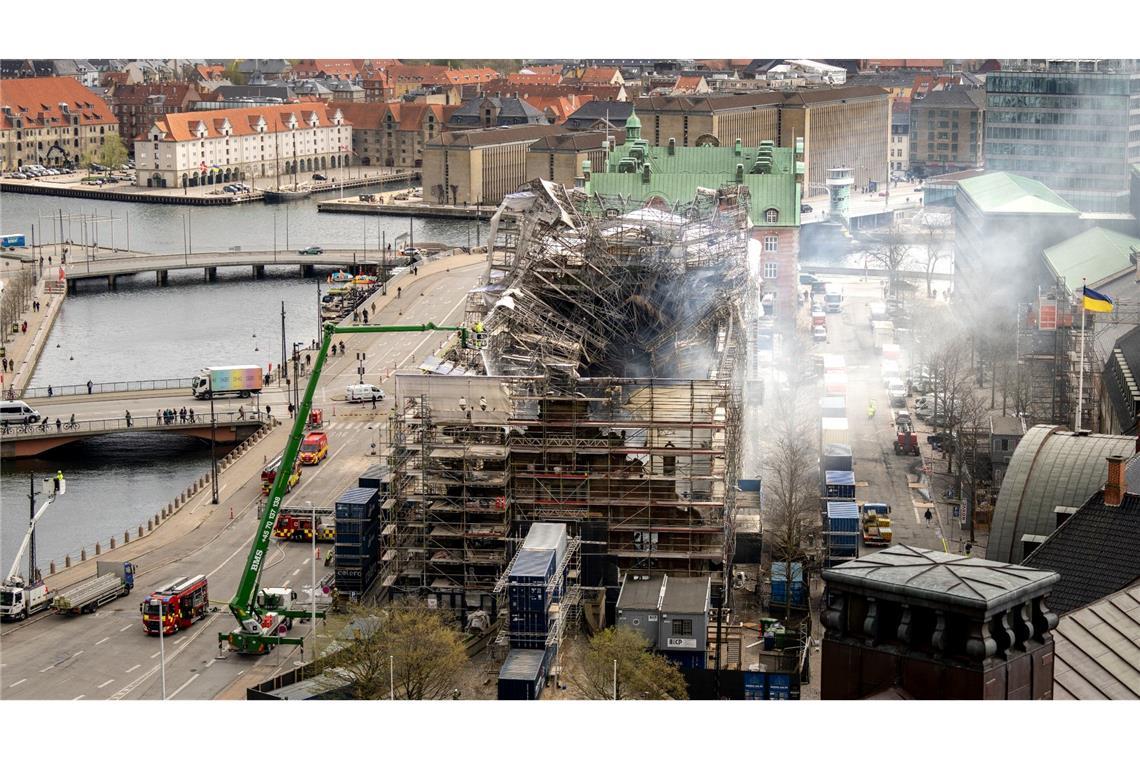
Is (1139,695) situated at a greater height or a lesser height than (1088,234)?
lesser

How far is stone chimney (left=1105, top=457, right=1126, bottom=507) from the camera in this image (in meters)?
44.5

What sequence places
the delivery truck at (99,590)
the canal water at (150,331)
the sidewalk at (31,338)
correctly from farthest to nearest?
Answer: the sidewalk at (31,338) < the canal water at (150,331) < the delivery truck at (99,590)

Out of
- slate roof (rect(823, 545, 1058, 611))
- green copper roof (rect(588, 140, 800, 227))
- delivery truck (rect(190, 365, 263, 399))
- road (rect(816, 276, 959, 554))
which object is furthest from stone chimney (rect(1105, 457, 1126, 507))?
green copper roof (rect(588, 140, 800, 227))

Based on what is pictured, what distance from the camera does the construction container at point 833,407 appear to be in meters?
79.7

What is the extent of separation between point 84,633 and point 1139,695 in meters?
31.6

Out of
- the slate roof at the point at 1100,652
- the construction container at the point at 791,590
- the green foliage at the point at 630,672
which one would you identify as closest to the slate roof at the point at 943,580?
the slate roof at the point at 1100,652

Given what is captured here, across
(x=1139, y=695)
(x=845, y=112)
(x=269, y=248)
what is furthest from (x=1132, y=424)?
(x=845, y=112)

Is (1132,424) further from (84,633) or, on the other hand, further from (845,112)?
(845,112)

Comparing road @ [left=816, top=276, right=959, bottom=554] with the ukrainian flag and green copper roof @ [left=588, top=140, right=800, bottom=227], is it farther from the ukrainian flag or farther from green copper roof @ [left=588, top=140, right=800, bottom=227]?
the ukrainian flag

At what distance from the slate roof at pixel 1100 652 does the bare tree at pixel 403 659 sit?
16749mm

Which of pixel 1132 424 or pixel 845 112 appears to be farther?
pixel 845 112

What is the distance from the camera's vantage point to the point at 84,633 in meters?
55.0

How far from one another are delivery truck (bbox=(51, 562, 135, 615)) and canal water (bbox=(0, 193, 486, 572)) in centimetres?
463

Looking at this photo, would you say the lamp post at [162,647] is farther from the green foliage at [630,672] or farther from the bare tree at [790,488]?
the bare tree at [790,488]
